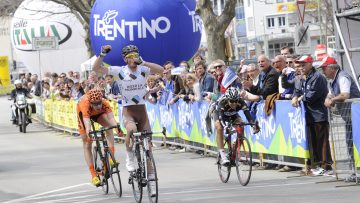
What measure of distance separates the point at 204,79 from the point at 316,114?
3829mm

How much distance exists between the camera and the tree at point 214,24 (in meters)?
28.7

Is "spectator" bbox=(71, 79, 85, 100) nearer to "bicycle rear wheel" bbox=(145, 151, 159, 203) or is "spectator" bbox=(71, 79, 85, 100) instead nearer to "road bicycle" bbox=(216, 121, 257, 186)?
"road bicycle" bbox=(216, 121, 257, 186)

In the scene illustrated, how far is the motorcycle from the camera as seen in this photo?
3303 centimetres

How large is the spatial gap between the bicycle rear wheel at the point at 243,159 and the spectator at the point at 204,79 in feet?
11.7

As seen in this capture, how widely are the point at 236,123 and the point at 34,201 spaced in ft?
10.2

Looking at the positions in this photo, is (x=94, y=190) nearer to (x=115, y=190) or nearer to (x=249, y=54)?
(x=115, y=190)

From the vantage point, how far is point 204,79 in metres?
18.6

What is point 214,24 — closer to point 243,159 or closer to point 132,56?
point 243,159

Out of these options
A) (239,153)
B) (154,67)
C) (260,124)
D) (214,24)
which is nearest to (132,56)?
(154,67)

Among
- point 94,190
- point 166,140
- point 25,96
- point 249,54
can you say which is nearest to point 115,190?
point 94,190

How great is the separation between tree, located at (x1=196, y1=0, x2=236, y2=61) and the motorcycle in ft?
24.0

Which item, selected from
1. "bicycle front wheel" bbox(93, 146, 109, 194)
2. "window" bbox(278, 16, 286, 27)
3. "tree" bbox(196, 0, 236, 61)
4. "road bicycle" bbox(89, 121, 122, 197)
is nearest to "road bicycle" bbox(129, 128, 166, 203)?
"road bicycle" bbox(89, 121, 122, 197)

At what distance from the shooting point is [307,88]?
15078mm

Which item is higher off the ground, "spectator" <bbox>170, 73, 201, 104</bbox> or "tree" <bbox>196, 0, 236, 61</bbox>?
"tree" <bbox>196, 0, 236, 61</bbox>
